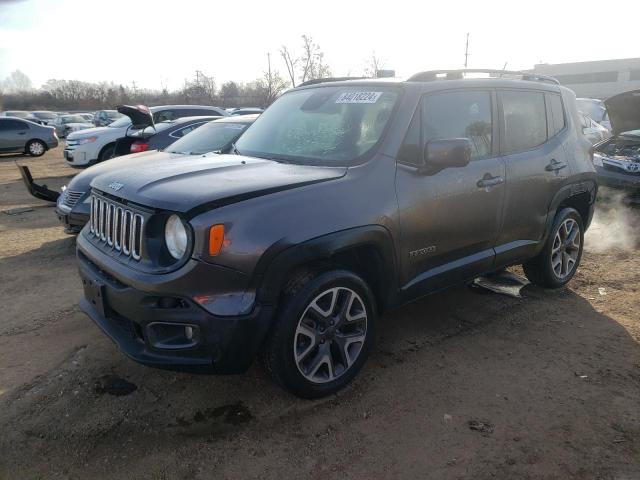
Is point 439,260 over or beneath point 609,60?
beneath

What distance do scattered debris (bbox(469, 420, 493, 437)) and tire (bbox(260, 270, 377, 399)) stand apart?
76cm

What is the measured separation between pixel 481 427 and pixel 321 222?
146cm

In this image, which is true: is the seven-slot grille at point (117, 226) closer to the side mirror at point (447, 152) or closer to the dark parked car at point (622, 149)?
the side mirror at point (447, 152)

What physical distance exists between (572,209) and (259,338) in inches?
141

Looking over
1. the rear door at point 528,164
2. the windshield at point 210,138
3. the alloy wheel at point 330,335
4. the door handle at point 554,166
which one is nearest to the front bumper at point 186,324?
the alloy wheel at point 330,335

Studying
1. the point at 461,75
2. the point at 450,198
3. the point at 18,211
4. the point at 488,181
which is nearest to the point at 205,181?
the point at 450,198

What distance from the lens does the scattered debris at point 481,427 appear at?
2.77m

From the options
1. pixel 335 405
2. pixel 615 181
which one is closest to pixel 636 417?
pixel 335 405

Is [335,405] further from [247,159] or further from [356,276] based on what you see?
[247,159]

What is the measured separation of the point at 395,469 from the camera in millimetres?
2492

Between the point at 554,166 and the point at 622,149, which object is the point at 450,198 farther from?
the point at 622,149

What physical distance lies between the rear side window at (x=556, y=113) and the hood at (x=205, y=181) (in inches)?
98.8

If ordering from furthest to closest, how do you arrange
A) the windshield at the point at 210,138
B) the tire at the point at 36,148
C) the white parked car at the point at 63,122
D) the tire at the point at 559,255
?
the white parked car at the point at 63,122, the tire at the point at 36,148, the windshield at the point at 210,138, the tire at the point at 559,255

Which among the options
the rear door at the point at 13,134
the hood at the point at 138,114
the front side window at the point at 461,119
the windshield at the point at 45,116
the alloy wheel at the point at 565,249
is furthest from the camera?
the windshield at the point at 45,116
